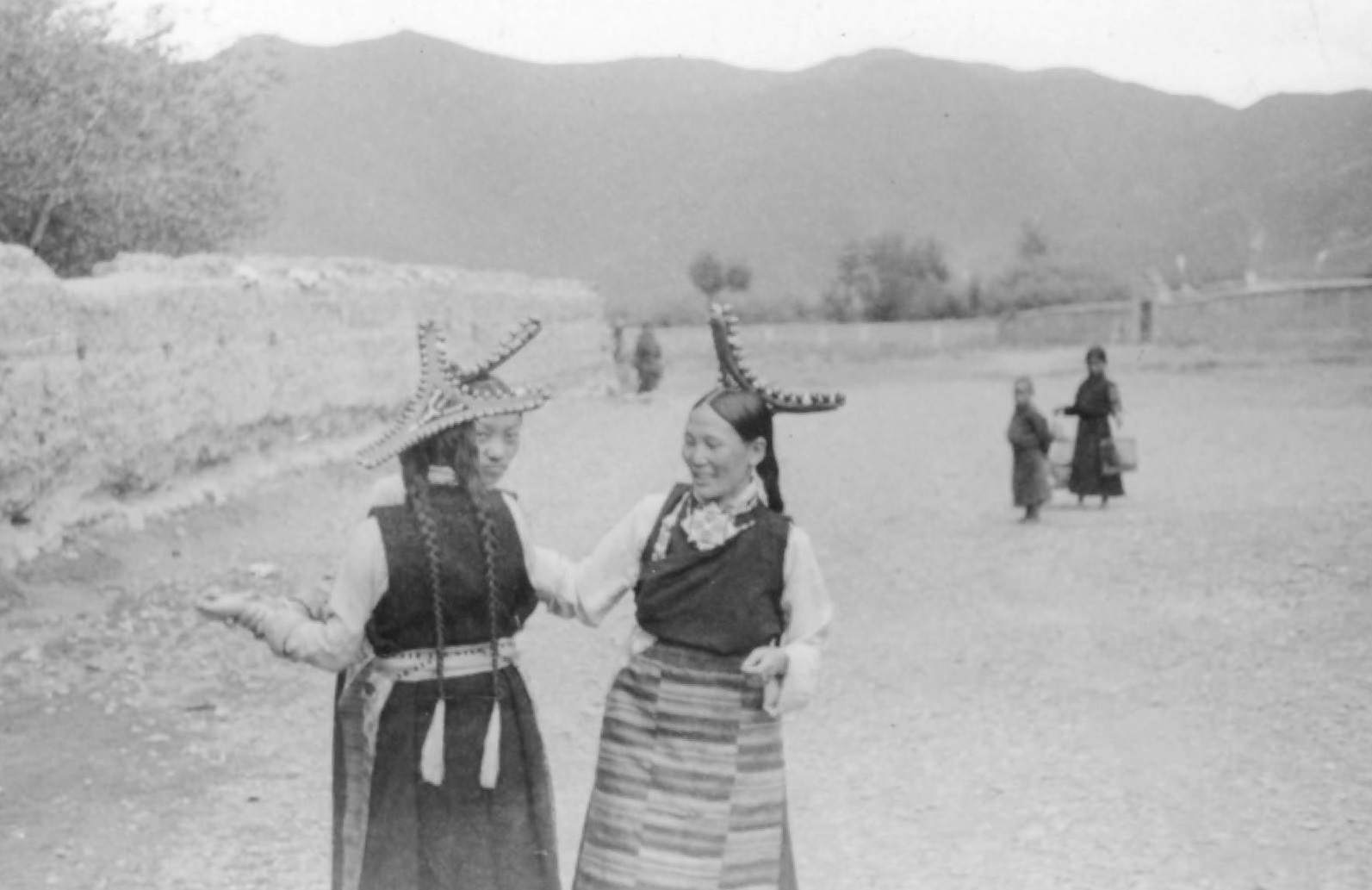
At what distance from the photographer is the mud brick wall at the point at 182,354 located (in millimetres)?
8555

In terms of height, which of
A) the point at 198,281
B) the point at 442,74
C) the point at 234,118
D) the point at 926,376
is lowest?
the point at 926,376

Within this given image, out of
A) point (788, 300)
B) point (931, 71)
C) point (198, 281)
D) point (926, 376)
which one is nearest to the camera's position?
point (198, 281)

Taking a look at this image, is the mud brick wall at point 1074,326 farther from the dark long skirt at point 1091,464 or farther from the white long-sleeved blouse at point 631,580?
the white long-sleeved blouse at point 631,580

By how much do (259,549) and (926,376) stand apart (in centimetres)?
2592

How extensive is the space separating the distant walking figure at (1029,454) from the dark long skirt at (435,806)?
28.8ft

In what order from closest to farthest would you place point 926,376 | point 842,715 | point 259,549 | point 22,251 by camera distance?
point 842,715, point 22,251, point 259,549, point 926,376

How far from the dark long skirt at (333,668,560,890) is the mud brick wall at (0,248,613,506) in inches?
104

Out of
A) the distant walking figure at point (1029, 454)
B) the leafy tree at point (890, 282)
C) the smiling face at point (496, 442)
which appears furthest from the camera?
the leafy tree at point (890, 282)

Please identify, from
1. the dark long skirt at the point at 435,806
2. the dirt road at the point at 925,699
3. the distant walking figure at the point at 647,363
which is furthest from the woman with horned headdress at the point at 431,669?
the distant walking figure at the point at 647,363

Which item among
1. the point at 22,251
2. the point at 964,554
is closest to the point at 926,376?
the point at 964,554

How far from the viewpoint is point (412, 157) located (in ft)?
254

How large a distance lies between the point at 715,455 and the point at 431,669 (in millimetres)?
729

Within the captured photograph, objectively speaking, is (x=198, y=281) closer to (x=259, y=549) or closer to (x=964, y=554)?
(x=259, y=549)

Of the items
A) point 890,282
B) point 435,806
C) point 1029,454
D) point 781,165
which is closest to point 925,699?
point 435,806
